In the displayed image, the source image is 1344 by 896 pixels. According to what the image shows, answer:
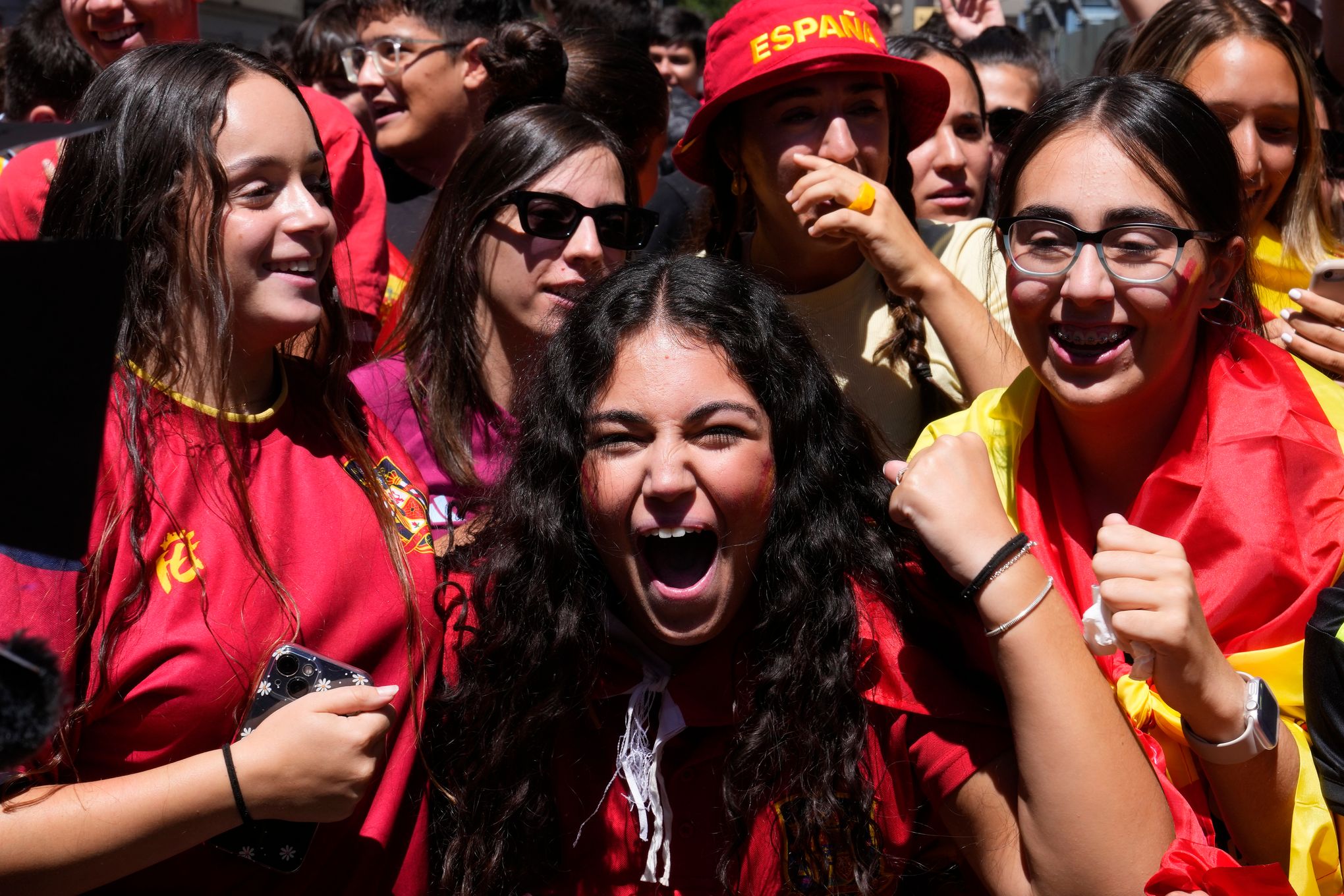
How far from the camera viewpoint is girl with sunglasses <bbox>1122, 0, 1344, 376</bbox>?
2881mm

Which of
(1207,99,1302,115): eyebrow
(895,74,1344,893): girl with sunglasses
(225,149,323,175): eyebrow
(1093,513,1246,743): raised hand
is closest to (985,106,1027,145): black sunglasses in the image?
(1207,99,1302,115): eyebrow

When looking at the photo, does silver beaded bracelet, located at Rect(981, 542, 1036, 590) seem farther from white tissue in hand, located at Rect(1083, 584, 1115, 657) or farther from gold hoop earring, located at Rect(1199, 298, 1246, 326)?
gold hoop earring, located at Rect(1199, 298, 1246, 326)

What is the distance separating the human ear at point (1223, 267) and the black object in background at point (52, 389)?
173cm

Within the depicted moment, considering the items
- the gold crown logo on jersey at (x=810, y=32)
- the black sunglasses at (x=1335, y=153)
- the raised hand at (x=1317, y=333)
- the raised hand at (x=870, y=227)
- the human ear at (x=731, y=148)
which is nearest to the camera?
the raised hand at (x=1317, y=333)

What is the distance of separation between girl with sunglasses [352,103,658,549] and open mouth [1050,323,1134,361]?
102 centimetres

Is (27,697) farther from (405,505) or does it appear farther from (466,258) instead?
(466,258)

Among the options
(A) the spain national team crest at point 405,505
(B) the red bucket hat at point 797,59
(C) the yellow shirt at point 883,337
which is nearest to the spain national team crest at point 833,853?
(A) the spain national team crest at point 405,505

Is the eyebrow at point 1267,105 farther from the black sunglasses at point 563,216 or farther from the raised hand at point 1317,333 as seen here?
the black sunglasses at point 563,216

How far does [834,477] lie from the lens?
2.31m

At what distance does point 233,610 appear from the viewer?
2002 millimetres

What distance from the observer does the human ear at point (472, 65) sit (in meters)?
3.98

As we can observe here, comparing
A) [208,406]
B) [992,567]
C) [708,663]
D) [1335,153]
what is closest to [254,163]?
[208,406]

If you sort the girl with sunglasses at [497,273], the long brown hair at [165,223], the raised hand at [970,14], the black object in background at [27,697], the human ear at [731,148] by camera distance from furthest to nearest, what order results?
the raised hand at [970,14] → the human ear at [731,148] → the girl with sunglasses at [497,273] → the long brown hair at [165,223] → the black object in background at [27,697]

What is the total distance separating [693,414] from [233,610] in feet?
2.57
